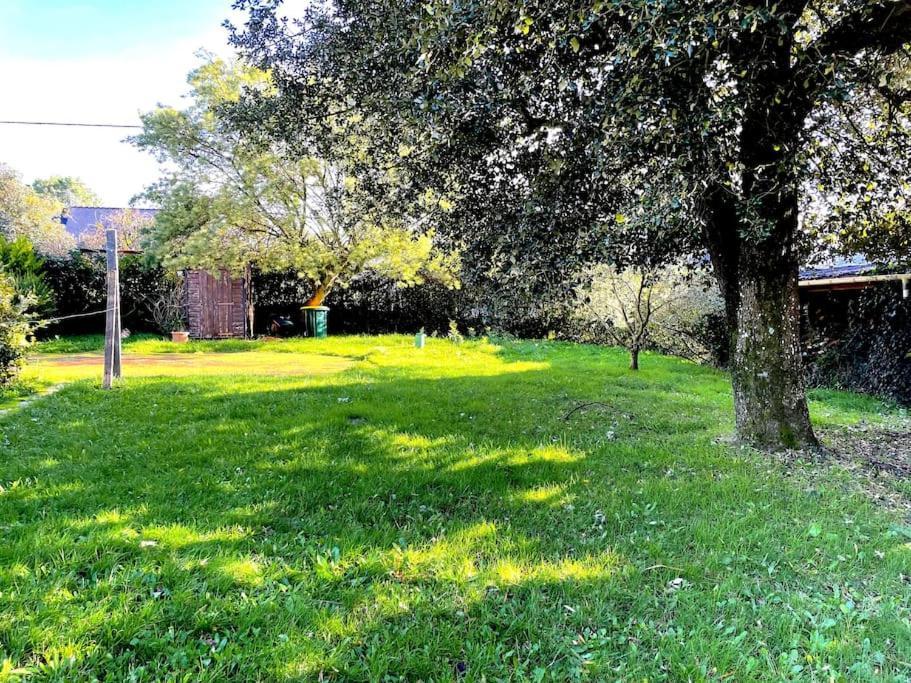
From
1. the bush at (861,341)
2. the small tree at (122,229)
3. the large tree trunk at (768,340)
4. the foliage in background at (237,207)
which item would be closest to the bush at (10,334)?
the foliage in background at (237,207)

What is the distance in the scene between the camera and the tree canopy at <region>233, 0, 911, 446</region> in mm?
3318

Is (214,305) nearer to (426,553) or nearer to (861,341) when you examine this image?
(426,553)

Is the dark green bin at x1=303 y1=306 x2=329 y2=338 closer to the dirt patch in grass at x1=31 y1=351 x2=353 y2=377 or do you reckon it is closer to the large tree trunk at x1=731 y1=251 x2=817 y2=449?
the dirt patch in grass at x1=31 y1=351 x2=353 y2=377

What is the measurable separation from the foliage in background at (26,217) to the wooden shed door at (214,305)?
9.22 m

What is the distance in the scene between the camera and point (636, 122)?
3.43 metres

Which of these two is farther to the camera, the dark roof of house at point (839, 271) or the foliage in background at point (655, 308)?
the foliage in background at point (655, 308)

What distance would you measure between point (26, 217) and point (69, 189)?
30398 mm

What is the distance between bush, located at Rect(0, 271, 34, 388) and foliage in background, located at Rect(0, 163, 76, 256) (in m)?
17.5

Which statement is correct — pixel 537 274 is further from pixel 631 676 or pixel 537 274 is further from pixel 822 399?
pixel 822 399

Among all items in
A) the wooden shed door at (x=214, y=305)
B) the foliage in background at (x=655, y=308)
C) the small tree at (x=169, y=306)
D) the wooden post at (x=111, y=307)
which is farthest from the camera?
the wooden shed door at (x=214, y=305)

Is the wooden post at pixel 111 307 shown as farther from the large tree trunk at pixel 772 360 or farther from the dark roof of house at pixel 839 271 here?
the dark roof of house at pixel 839 271

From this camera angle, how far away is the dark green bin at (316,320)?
53.3ft

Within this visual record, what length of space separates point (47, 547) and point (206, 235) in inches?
499

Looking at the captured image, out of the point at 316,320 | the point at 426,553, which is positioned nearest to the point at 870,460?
the point at 426,553
